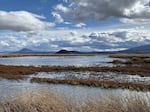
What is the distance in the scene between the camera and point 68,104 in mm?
8859

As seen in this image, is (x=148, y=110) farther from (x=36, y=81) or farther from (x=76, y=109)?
(x=36, y=81)

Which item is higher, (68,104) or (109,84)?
(68,104)

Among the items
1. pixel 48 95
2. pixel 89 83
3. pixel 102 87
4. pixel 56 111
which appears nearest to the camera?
pixel 56 111

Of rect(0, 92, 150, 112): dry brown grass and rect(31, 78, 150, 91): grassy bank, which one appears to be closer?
rect(0, 92, 150, 112): dry brown grass

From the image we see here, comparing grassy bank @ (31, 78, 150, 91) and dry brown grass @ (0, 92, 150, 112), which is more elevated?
dry brown grass @ (0, 92, 150, 112)

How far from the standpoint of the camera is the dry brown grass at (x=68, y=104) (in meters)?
7.95

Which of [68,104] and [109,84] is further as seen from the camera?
[109,84]

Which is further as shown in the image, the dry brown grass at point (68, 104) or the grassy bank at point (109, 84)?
the grassy bank at point (109, 84)

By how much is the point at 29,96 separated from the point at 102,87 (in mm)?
16550

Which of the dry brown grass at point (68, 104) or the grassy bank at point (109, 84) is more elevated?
the dry brown grass at point (68, 104)

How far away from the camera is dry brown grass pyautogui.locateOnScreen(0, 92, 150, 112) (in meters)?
7.95

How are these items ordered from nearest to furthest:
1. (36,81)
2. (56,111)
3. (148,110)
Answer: (148,110) → (56,111) → (36,81)

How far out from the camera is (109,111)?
26.0 ft

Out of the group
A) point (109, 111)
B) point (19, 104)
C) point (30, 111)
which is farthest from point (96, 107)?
point (19, 104)
